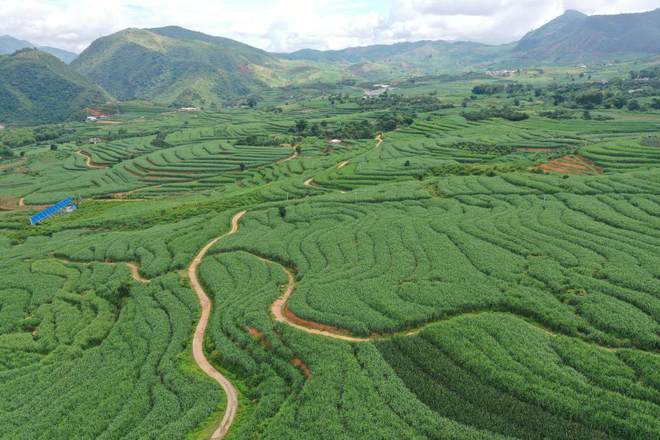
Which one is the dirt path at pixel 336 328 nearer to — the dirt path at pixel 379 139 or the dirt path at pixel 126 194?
the dirt path at pixel 126 194

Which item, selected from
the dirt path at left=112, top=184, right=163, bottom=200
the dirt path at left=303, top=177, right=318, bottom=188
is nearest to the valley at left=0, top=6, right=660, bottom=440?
the dirt path at left=303, top=177, right=318, bottom=188

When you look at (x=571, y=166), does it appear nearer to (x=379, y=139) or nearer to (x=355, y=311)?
(x=355, y=311)

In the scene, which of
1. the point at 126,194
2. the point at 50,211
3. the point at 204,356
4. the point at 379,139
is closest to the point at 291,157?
the point at 379,139

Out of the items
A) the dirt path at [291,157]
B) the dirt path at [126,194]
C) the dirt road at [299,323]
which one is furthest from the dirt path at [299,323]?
the dirt path at [291,157]

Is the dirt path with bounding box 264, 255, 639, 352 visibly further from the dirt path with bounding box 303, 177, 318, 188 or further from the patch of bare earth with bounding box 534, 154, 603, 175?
the patch of bare earth with bounding box 534, 154, 603, 175

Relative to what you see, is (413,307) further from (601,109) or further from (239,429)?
(601,109)
